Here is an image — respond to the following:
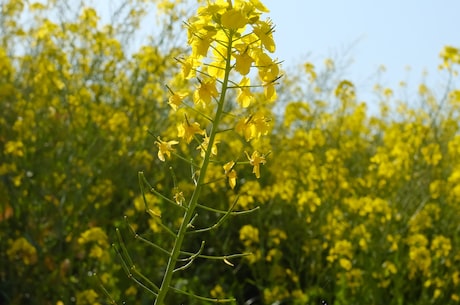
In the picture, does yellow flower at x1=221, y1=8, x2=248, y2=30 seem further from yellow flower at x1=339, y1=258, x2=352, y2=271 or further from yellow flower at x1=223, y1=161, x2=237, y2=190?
yellow flower at x1=339, y1=258, x2=352, y2=271

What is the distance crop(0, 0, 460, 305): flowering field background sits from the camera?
12.7 feet

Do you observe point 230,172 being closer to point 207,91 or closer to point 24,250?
point 207,91

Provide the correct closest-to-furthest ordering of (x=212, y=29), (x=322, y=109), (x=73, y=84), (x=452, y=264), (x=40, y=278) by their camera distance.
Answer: (x=212, y=29), (x=40, y=278), (x=452, y=264), (x=73, y=84), (x=322, y=109)

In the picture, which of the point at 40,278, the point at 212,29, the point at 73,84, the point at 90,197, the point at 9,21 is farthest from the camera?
the point at 9,21

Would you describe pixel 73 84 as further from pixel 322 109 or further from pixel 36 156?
pixel 322 109

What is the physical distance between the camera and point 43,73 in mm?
4562

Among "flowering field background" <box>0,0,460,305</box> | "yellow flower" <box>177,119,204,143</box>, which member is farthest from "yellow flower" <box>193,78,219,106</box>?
"flowering field background" <box>0,0,460,305</box>

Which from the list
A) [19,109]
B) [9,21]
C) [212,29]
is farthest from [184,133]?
[9,21]

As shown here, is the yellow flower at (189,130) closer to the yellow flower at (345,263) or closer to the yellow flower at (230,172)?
the yellow flower at (230,172)

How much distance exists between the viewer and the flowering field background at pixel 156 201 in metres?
3.87

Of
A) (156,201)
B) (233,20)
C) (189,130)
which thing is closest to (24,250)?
(156,201)

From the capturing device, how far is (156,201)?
13.7 ft

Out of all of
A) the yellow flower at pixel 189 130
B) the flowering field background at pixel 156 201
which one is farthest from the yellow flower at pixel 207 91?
the flowering field background at pixel 156 201

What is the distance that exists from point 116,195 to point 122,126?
441 millimetres
